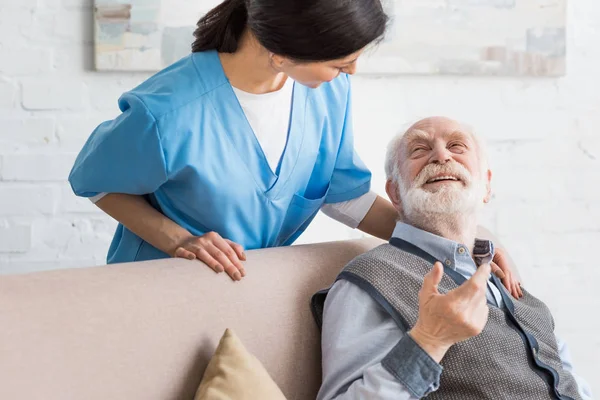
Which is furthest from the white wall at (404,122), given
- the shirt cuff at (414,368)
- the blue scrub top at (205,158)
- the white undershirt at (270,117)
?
the shirt cuff at (414,368)

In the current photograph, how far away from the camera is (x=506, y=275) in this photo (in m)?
1.85

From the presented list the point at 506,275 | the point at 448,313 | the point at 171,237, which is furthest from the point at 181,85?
the point at 506,275

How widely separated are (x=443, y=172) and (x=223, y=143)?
1.47 feet

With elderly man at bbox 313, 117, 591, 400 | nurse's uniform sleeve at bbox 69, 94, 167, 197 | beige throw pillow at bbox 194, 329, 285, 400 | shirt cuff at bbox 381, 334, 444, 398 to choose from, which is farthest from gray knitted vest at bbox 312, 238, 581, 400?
nurse's uniform sleeve at bbox 69, 94, 167, 197

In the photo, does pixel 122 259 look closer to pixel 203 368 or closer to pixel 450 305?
pixel 203 368

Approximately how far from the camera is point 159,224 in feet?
5.42

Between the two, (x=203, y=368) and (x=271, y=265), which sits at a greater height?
(x=271, y=265)

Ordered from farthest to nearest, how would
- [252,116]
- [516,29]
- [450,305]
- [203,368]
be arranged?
[516,29], [252,116], [203,368], [450,305]

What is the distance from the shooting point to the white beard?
176cm

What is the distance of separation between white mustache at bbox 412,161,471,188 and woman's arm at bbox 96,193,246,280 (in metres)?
0.40

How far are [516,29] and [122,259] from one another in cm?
155

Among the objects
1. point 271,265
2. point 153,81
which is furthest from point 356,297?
point 153,81

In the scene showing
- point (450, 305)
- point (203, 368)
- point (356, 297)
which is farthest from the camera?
point (356, 297)

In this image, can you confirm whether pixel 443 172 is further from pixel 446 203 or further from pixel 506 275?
pixel 506 275
